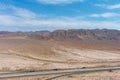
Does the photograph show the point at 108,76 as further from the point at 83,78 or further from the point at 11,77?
the point at 11,77

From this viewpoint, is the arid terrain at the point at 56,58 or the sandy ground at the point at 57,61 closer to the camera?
the sandy ground at the point at 57,61

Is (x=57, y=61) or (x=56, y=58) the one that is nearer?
(x=57, y=61)

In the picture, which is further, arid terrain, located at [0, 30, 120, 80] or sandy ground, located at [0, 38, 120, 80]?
arid terrain, located at [0, 30, 120, 80]

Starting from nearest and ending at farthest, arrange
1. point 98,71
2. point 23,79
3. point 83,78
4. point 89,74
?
point 23,79, point 83,78, point 89,74, point 98,71

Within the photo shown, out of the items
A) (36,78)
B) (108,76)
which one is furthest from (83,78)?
(36,78)

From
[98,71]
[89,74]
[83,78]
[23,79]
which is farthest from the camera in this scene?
[98,71]

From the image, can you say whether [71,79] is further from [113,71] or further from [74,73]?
[113,71]

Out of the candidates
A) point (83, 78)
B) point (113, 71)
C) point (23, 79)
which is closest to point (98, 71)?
point (113, 71)

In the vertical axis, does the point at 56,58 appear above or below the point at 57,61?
below

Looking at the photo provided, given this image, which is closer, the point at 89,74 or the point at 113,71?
the point at 89,74
